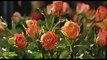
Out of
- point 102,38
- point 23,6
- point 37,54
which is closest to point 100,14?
point 102,38

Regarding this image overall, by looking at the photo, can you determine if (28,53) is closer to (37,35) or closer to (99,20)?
(37,35)

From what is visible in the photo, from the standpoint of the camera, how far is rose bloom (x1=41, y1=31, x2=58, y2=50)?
1.10 meters

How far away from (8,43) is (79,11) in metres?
0.37

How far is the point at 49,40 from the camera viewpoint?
1098 millimetres

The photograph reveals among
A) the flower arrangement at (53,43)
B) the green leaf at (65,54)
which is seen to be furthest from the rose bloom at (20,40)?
the green leaf at (65,54)

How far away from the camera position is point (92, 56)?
1.15 meters

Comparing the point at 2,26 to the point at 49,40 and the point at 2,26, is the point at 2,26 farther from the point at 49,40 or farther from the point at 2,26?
the point at 49,40

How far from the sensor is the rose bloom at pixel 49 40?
3.59ft

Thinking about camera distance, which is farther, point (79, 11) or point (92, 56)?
point (79, 11)

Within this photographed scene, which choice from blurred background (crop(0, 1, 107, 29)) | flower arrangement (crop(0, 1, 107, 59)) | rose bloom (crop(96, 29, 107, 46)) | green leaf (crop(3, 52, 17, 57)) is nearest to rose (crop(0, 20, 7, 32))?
flower arrangement (crop(0, 1, 107, 59))

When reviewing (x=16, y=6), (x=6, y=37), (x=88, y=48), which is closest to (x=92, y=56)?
(x=88, y=48)

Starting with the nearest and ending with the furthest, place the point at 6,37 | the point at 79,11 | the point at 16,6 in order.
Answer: the point at 6,37
the point at 79,11
the point at 16,6

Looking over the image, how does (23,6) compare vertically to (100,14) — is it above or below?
below

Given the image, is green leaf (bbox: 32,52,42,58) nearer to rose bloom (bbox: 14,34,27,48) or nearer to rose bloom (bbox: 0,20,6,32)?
rose bloom (bbox: 14,34,27,48)
